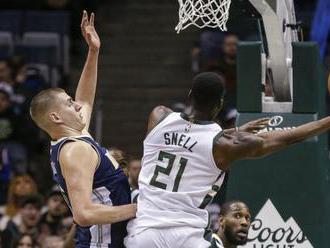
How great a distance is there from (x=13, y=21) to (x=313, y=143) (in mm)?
8466

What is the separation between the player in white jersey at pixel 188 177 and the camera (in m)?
6.36

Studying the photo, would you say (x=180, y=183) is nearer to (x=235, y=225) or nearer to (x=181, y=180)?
(x=181, y=180)

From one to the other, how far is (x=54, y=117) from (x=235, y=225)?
210 cm

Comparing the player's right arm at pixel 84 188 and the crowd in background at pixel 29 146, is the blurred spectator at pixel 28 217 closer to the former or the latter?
the crowd in background at pixel 29 146

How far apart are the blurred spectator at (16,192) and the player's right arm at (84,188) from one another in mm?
6348

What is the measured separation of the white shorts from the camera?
6.36 m

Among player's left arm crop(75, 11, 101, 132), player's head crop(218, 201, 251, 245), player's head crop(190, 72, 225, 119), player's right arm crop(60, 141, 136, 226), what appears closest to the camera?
player's right arm crop(60, 141, 136, 226)

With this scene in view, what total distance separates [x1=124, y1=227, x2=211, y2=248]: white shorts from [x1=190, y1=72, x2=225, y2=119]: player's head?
27.6 inches

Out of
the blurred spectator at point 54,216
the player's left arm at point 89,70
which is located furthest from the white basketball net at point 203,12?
the blurred spectator at point 54,216

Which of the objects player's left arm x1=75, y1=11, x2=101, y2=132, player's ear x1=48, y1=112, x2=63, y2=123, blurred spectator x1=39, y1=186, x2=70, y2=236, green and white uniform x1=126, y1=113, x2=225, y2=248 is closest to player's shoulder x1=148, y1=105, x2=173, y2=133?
green and white uniform x1=126, y1=113, x2=225, y2=248

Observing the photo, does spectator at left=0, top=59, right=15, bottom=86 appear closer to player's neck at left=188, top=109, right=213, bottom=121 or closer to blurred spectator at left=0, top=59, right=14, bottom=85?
blurred spectator at left=0, top=59, right=14, bottom=85

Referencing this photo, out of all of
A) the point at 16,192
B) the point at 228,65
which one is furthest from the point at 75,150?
the point at 228,65

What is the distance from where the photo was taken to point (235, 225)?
8234mm

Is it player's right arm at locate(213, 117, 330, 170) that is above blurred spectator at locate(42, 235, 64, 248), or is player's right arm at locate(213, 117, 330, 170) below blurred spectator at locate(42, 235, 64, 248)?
above
